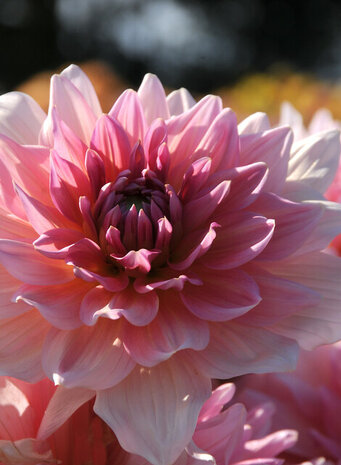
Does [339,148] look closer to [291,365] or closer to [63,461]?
[291,365]

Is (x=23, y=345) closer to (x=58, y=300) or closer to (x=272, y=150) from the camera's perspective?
(x=58, y=300)

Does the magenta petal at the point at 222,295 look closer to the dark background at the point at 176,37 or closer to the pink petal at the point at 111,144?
the pink petal at the point at 111,144

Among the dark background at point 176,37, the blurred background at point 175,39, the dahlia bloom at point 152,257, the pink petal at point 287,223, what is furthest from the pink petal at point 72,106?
the dark background at point 176,37

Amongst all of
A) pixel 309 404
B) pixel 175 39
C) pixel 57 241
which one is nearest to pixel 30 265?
pixel 57 241

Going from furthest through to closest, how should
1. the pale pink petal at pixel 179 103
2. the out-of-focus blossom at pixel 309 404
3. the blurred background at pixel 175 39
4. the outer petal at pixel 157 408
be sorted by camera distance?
the blurred background at pixel 175 39 → the out-of-focus blossom at pixel 309 404 → the pale pink petal at pixel 179 103 → the outer petal at pixel 157 408

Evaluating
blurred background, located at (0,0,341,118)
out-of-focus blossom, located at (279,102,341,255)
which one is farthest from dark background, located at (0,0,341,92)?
out-of-focus blossom, located at (279,102,341,255)

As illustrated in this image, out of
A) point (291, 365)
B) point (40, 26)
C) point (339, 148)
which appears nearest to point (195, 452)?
point (291, 365)

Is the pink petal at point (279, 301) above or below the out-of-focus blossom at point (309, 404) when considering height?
above
